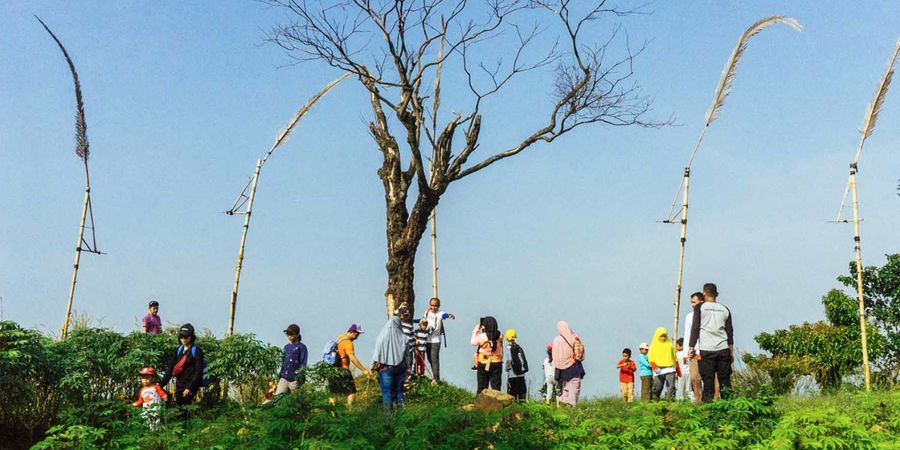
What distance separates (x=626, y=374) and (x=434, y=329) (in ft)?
13.6

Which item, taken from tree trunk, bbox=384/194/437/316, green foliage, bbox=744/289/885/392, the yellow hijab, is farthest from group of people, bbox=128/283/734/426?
green foliage, bbox=744/289/885/392

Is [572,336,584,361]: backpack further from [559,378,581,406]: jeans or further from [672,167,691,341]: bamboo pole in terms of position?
[672,167,691,341]: bamboo pole

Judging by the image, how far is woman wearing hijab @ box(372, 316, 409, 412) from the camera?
53.6 feet

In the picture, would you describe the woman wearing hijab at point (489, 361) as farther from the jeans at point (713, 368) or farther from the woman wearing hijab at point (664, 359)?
the jeans at point (713, 368)

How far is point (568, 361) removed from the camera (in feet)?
57.8

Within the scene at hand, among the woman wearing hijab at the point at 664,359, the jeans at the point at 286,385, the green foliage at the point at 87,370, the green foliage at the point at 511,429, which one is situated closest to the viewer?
the green foliage at the point at 511,429

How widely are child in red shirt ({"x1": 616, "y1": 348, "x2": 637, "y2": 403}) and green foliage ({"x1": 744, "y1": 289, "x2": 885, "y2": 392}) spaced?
20.2 ft

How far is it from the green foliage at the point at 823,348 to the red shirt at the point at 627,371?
621cm

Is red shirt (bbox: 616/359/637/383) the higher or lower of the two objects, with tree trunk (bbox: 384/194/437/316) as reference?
lower

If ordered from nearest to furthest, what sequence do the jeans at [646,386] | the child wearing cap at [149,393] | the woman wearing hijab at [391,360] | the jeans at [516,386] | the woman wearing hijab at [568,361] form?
1. the child wearing cap at [149,393]
2. the woman wearing hijab at [391,360]
3. the woman wearing hijab at [568,361]
4. the jeans at [516,386]
5. the jeans at [646,386]

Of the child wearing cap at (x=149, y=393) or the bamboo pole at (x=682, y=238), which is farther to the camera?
the bamboo pole at (x=682, y=238)

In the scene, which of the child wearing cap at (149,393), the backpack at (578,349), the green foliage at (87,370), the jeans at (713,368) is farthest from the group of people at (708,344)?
the child wearing cap at (149,393)

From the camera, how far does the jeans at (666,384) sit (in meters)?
19.1

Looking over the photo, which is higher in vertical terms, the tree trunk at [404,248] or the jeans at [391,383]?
the tree trunk at [404,248]
